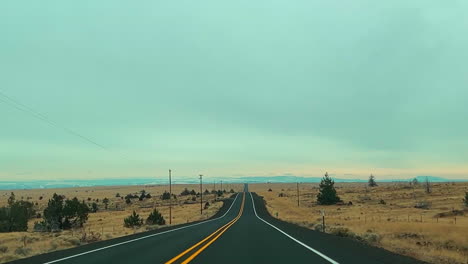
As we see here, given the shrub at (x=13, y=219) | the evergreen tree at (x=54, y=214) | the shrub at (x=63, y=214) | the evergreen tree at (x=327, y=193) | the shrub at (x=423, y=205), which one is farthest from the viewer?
the evergreen tree at (x=327, y=193)

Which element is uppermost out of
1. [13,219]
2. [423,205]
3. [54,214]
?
[54,214]

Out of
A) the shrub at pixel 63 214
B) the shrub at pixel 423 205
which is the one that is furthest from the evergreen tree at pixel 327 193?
the shrub at pixel 63 214

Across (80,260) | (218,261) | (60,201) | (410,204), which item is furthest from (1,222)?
(410,204)

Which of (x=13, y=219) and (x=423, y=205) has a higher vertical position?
(x=13, y=219)

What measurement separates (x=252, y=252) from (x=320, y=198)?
89.6 m

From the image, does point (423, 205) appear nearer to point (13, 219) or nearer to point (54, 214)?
point (54, 214)

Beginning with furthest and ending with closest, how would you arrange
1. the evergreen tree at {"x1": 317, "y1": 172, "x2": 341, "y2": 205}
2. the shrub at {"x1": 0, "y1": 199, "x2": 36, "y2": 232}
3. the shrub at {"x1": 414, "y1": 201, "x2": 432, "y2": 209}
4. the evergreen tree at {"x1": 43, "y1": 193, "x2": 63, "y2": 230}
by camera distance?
the evergreen tree at {"x1": 317, "y1": 172, "x2": 341, "y2": 205} < the shrub at {"x1": 414, "y1": 201, "x2": 432, "y2": 209} < the evergreen tree at {"x1": 43, "y1": 193, "x2": 63, "y2": 230} < the shrub at {"x1": 0, "y1": 199, "x2": 36, "y2": 232}

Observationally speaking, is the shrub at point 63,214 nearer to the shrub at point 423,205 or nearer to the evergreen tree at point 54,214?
the evergreen tree at point 54,214

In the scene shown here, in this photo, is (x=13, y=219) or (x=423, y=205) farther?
(x=423, y=205)

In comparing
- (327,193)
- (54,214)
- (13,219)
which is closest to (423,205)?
(327,193)

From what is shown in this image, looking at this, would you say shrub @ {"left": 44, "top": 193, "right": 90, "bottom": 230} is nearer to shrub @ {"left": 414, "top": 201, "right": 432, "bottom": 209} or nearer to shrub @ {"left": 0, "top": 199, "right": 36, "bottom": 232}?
shrub @ {"left": 0, "top": 199, "right": 36, "bottom": 232}

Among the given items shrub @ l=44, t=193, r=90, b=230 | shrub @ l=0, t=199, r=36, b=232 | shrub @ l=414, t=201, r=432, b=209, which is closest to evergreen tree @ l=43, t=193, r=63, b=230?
shrub @ l=44, t=193, r=90, b=230

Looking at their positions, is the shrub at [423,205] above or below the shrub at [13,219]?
below

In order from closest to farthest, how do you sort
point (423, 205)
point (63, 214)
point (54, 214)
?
point (54, 214) < point (63, 214) < point (423, 205)
